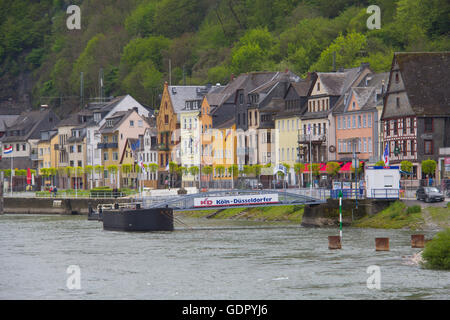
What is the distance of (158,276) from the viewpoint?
49531 millimetres

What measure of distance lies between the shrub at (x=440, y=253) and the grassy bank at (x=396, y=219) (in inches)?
805

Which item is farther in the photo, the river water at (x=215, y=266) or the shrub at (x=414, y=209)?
the shrub at (x=414, y=209)

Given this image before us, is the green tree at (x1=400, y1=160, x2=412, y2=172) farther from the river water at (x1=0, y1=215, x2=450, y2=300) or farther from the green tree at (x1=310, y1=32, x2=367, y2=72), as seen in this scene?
the green tree at (x1=310, y1=32, x2=367, y2=72)

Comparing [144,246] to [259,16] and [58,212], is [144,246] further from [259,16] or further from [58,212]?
[259,16]

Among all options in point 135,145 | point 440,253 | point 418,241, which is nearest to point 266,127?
point 135,145

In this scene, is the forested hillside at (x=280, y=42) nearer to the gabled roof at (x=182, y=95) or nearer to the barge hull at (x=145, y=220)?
the gabled roof at (x=182, y=95)

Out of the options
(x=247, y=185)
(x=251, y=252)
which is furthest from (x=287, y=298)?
(x=247, y=185)

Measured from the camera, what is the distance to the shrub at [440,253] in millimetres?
48156

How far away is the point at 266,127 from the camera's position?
12006 cm

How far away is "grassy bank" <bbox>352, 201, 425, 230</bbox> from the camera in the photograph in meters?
70.1

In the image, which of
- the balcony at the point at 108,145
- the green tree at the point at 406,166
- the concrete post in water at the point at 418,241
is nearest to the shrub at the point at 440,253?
the concrete post in water at the point at 418,241

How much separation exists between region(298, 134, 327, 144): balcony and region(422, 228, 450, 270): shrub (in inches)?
2410

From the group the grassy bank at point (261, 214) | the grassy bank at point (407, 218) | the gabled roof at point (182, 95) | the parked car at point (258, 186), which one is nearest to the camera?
the grassy bank at point (407, 218)

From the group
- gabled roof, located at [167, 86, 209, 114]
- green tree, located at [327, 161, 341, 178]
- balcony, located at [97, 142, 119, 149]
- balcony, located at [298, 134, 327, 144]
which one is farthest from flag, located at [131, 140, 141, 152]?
green tree, located at [327, 161, 341, 178]
